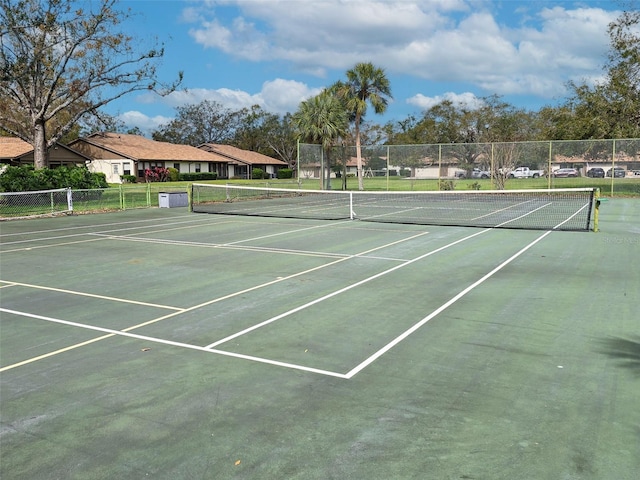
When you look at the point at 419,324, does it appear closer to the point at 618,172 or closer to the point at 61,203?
the point at 61,203

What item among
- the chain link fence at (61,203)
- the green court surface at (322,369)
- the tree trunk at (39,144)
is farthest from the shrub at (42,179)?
the green court surface at (322,369)

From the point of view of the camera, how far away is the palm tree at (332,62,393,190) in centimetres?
4353

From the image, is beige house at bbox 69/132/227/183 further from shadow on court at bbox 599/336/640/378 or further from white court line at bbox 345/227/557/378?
shadow on court at bbox 599/336/640/378

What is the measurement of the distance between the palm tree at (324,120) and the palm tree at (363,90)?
33.7 inches

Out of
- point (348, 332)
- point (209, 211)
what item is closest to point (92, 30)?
point (209, 211)

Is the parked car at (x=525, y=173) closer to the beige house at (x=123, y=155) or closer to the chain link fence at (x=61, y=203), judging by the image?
the chain link fence at (x=61, y=203)

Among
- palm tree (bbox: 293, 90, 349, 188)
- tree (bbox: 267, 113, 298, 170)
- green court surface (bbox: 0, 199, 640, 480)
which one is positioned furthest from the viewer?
tree (bbox: 267, 113, 298, 170)

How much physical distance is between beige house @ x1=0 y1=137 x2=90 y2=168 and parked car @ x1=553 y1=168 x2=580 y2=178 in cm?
4192

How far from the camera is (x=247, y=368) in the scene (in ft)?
19.7

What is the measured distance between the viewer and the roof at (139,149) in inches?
2389

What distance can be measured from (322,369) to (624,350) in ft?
11.9

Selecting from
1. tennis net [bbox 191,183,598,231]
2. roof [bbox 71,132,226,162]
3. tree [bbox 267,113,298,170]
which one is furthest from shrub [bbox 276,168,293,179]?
tennis net [bbox 191,183,598,231]

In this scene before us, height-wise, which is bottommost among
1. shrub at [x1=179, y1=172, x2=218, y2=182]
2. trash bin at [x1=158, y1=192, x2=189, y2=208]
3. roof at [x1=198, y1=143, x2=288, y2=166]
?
trash bin at [x1=158, y1=192, x2=189, y2=208]

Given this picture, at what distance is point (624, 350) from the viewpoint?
6.43m
